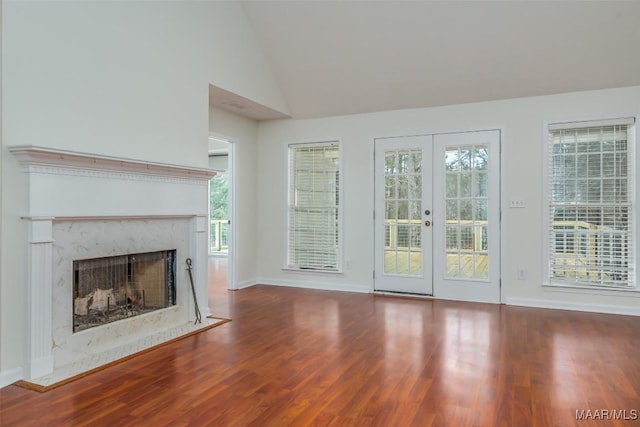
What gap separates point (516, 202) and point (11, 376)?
4.93 m

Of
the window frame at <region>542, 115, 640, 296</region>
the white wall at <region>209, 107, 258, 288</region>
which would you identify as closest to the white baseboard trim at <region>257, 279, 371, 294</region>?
the white wall at <region>209, 107, 258, 288</region>

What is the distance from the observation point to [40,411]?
7.88 feet

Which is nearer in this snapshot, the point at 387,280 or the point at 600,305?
the point at 600,305

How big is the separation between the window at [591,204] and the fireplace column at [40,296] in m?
4.82

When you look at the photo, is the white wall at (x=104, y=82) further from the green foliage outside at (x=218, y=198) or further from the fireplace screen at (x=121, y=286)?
the green foliage outside at (x=218, y=198)

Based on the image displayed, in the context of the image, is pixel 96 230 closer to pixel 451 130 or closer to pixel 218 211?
pixel 451 130

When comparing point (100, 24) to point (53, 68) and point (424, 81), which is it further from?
point (424, 81)

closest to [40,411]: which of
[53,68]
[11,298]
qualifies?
[11,298]

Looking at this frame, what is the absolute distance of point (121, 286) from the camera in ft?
11.9

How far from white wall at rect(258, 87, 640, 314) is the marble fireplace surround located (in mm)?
2024

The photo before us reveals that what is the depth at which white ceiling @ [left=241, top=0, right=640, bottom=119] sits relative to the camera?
4145mm

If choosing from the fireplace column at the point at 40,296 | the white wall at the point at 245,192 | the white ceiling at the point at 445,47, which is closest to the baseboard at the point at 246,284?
the white wall at the point at 245,192

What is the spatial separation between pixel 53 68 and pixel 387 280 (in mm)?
4250

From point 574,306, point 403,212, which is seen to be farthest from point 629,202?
point 403,212
